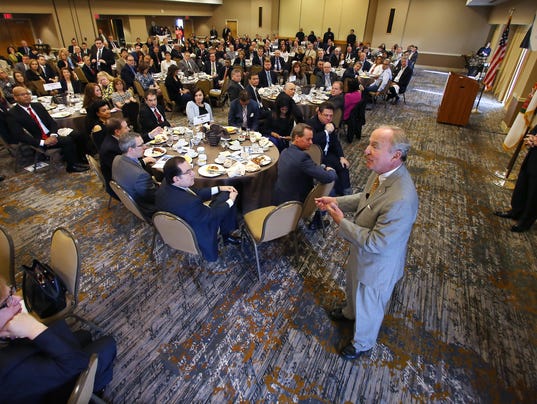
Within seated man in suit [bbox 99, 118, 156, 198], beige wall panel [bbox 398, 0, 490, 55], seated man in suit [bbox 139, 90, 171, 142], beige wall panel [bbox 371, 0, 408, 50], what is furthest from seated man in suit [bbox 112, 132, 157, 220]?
beige wall panel [bbox 398, 0, 490, 55]

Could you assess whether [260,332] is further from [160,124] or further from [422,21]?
[422,21]

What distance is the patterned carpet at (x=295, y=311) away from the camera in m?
2.35

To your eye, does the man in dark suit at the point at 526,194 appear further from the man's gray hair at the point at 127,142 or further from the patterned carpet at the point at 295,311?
the man's gray hair at the point at 127,142

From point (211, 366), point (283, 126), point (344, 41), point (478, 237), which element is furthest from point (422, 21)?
point (211, 366)

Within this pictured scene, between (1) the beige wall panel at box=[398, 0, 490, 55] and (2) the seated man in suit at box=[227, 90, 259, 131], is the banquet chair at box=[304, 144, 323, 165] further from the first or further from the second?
(1) the beige wall panel at box=[398, 0, 490, 55]

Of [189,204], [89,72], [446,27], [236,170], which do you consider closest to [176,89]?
[89,72]

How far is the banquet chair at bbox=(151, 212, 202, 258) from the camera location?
2.57 metres

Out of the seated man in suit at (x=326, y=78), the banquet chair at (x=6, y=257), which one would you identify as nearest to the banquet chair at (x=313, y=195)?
the banquet chair at (x=6, y=257)

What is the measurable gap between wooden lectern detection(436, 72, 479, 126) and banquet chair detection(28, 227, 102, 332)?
30.5 ft

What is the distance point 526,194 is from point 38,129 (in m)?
7.70

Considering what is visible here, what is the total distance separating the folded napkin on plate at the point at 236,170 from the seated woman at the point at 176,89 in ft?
16.7

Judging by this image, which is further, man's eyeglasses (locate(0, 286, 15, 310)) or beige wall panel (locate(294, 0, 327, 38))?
beige wall panel (locate(294, 0, 327, 38))

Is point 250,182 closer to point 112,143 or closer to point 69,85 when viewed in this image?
point 112,143

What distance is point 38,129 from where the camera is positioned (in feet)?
16.7
